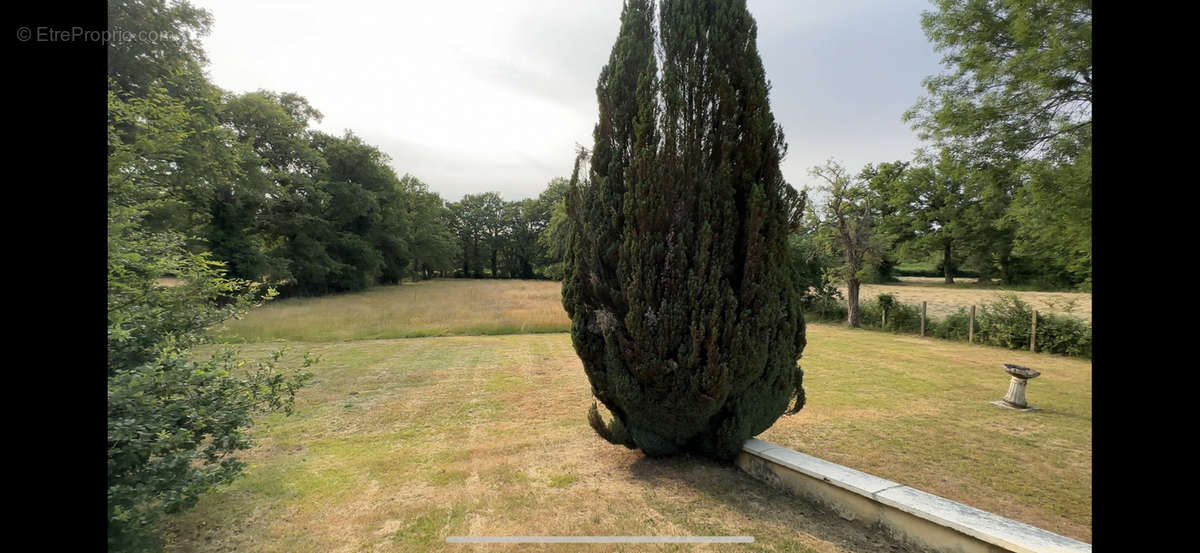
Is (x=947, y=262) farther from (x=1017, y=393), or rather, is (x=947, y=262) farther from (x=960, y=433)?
(x=960, y=433)

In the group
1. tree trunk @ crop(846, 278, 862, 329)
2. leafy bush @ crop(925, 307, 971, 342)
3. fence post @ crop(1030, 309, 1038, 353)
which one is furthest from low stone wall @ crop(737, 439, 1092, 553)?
tree trunk @ crop(846, 278, 862, 329)

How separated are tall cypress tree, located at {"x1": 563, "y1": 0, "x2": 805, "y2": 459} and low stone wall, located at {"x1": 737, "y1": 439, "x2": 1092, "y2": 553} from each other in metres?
0.49

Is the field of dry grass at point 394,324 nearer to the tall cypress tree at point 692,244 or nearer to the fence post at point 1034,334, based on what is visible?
the tall cypress tree at point 692,244

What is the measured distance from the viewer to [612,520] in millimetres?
2750

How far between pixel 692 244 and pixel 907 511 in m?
2.21

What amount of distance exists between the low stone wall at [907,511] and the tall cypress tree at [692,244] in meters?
0.49

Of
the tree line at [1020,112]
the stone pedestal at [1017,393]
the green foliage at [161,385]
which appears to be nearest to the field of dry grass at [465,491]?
the green foliage at [161,385]

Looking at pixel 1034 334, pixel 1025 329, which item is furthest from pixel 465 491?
pixel 1025 329

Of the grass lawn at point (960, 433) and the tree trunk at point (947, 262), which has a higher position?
the tree trunk at point (947, 262)

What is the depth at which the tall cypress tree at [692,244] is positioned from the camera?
333 cm

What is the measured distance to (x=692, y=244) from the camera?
3.40 m
